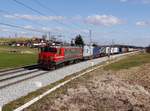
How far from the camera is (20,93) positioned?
22.0 m

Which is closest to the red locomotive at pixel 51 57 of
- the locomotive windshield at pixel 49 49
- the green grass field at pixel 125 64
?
the locomotive windshield at pixel 49 49

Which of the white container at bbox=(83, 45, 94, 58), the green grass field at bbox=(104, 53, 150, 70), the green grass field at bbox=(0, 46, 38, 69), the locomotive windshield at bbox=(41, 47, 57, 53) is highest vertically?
the locomotive windshield at bbox=(41, 47, 57, 53)

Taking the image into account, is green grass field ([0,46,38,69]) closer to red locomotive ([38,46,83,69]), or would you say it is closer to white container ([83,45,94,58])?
red locomotive ([38,46,83,69])

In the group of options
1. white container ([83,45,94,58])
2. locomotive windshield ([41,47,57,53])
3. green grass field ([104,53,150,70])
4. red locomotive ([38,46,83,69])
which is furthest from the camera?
white container ([83,45,94,58])

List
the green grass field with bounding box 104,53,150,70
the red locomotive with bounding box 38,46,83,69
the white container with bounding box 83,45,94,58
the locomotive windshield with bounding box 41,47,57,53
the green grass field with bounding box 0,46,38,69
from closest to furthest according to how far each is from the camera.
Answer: the red locomotive with bounding box 38,46,83,69
the locomotive windshield with bounding box 41,47,57,53
the green grass field with bounding box 0,46,38,69
the green grass field with bounding box 104,53,150,70
the white container with bounding box 83,45,94,58

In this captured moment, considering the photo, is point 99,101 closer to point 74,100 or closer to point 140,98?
point 74,100

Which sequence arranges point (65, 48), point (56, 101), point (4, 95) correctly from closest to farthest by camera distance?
1. point (56, 101)
2. point (4, 95)
3. point (65, 48)

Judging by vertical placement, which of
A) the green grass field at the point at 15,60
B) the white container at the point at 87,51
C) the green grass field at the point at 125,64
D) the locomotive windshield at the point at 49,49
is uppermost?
the locomotive windshield at the point at 49,49

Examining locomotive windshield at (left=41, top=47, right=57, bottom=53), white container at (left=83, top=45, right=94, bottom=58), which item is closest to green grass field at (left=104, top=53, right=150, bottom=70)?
white container at (left=83, top=45, right=94, bottom=58)

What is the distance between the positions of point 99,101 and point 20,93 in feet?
19.5

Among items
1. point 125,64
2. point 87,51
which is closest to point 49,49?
point 125,64

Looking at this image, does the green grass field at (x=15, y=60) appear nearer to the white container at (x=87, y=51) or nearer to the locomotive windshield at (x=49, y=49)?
the locomotive windshield at (x=49, y=49)

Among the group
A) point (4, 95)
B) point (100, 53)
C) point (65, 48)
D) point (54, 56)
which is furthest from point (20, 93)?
point (100, 53)

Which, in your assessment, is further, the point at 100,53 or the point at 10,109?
the point at 100,53
